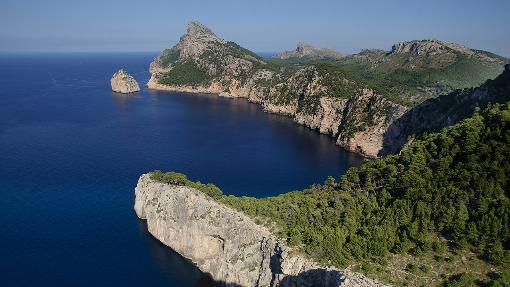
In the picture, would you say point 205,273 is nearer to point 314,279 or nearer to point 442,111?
point 314,279

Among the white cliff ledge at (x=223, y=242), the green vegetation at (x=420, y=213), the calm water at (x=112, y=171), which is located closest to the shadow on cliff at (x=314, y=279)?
the white cliff ledge at (x=223, y=242)

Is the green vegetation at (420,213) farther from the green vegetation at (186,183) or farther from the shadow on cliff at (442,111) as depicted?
the shadow on cliff at (442,111)

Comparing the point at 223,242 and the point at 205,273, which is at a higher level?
the point at 223,242

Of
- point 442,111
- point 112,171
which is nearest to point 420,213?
point 442,111

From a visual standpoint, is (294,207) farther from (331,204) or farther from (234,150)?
(234,150)

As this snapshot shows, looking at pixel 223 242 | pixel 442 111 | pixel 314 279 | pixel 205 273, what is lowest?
pixel 205 273

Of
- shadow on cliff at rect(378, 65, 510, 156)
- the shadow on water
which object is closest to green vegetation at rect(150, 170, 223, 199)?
the shadow on water

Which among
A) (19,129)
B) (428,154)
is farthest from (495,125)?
(19,129)
